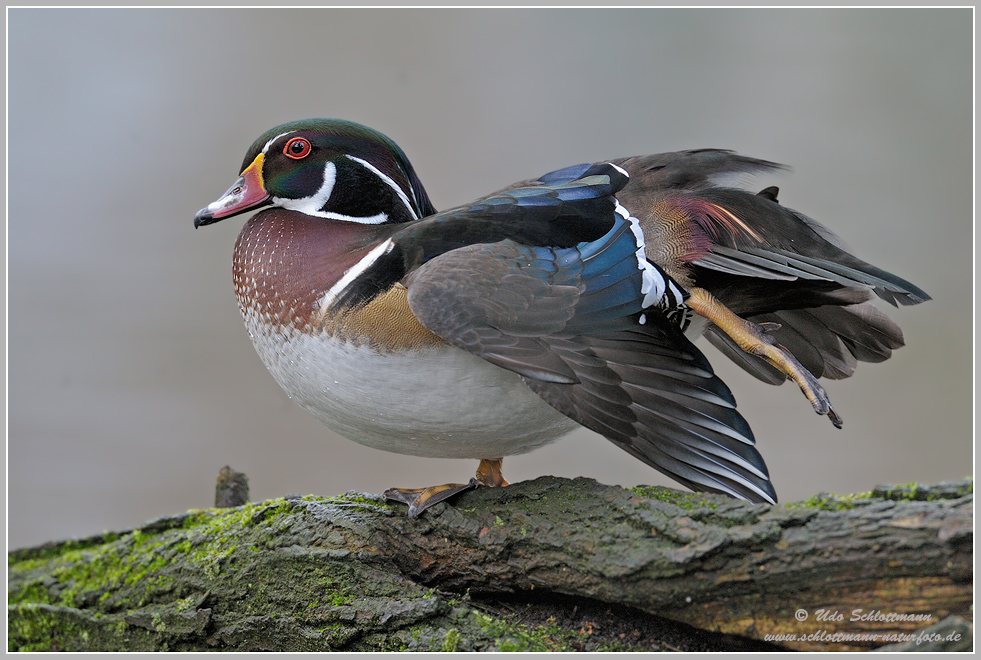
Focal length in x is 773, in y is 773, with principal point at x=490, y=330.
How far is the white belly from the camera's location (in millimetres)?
1044

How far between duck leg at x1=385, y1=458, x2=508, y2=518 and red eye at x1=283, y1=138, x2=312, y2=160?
1.82 ft

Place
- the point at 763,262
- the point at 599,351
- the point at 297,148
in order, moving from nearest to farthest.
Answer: the point at 599,351 < the point at 763,262 < the point at 297,148

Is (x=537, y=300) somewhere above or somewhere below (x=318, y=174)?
below

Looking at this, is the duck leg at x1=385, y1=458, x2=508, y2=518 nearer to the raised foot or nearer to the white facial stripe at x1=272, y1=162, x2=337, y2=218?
the raised foot

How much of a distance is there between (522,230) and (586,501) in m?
0.40

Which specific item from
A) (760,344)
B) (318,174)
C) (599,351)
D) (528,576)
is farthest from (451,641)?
(318,174)

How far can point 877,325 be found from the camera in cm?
131

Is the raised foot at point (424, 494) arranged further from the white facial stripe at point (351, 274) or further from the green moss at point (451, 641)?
the white facial stripe at point (351, 274)

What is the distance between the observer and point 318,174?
Result: 121cm

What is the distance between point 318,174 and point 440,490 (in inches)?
21.0

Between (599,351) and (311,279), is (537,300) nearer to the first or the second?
(599,351)

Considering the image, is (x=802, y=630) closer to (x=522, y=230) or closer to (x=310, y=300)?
(x=522, y=230)

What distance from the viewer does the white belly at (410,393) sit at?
3.43ft

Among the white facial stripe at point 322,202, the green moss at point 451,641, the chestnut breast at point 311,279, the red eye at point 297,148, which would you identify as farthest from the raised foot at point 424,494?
the red eye at point 297,148
